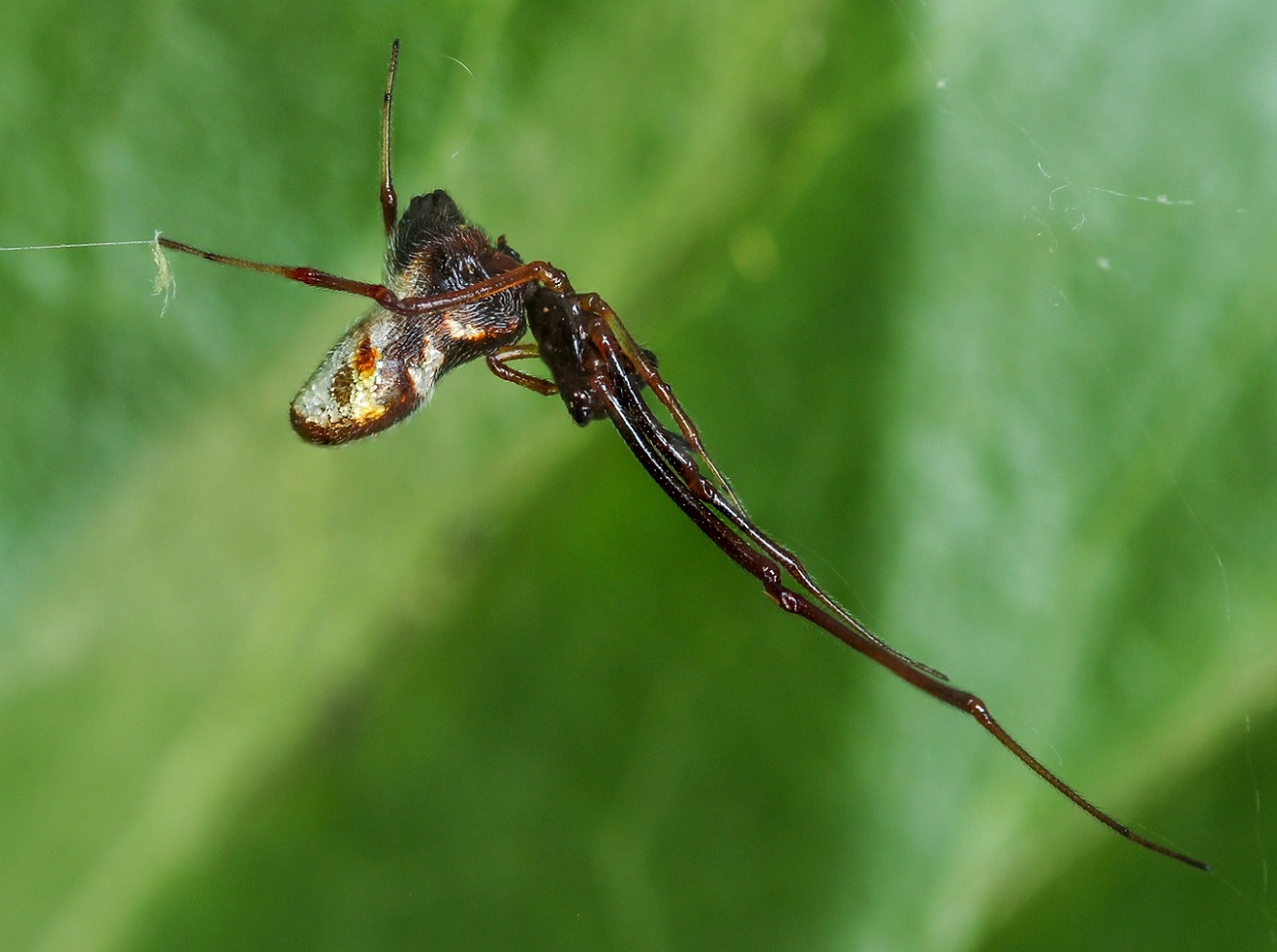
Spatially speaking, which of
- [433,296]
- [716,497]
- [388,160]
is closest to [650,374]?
[716,497]

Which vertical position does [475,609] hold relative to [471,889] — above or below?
above

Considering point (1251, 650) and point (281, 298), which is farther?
point (281, 298)

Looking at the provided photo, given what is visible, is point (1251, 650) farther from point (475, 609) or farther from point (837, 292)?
point (475, 609)

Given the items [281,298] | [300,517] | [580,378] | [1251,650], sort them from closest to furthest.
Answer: [1251,650], [580,378], [281,298], [300,517]

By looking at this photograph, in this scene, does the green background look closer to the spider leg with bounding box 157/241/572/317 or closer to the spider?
the spider

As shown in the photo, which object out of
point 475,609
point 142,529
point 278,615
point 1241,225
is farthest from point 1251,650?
point 142,529

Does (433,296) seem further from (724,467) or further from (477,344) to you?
(724,467)

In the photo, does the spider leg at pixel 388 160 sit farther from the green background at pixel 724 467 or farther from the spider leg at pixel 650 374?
the spider leg at pixel 650 374
